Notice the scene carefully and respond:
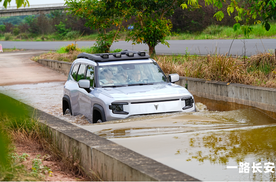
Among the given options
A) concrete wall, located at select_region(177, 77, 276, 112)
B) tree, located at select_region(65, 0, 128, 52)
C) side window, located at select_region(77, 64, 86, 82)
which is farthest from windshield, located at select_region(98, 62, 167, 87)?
tree, located at select_region(65, 0, 128, 52)

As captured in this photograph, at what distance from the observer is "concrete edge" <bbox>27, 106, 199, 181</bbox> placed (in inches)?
125

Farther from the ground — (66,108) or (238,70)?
(238,70)

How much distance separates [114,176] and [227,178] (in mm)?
1255

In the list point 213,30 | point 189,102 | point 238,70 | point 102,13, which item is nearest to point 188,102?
point 189,102

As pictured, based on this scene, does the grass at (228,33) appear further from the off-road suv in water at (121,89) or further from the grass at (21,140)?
the grass at (21,140)

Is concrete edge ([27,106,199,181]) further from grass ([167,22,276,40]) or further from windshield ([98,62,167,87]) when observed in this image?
grass ([167,22,276,40])

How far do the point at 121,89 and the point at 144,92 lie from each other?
0.51 metres

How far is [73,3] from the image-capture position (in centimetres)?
1861

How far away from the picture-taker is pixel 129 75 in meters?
7.58

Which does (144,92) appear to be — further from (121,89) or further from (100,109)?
(100,109)

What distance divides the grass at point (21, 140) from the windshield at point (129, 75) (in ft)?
7.28

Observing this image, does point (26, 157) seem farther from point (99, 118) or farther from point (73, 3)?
point (73, 3)

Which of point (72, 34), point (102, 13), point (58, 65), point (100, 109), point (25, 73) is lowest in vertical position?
point (25, 73)

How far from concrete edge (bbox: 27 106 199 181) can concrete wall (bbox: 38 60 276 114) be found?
5.06 m
